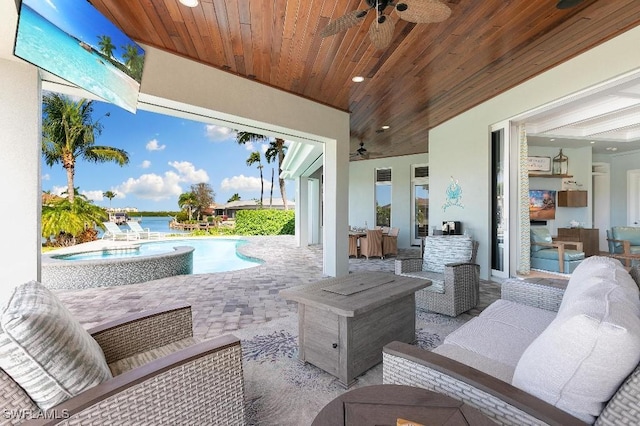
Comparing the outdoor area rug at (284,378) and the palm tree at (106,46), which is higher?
the palm tree at (106,46)

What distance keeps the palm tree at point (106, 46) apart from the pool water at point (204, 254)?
4.36m

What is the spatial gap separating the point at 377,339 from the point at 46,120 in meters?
14.1

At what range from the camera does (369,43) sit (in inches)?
134

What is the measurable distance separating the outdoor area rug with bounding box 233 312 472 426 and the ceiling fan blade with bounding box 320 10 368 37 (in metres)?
2.82

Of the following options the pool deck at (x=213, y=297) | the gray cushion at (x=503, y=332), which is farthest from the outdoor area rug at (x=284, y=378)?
the gray cushion at (x=503, y=332)

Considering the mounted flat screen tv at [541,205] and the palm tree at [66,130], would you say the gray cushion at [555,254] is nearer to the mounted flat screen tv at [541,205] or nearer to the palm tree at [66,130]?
the mounted flat screen tv at [541,205]

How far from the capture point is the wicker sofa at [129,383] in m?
0.95

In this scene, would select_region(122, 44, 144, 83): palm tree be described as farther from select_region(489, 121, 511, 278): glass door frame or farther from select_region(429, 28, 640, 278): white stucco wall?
select_region(489, 121, 511, 278): glass door frame

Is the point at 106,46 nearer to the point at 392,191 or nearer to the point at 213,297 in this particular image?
the point at 213,297

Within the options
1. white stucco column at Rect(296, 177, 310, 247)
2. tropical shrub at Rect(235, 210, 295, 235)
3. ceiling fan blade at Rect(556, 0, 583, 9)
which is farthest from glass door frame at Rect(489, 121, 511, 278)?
tropical shrub at Rect(235, 210, 295, 235)

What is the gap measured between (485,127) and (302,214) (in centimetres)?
649

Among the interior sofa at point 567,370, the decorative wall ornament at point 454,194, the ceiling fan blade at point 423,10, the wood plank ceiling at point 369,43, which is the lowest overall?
the interior sofa at point 567,370

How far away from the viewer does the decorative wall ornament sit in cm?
599

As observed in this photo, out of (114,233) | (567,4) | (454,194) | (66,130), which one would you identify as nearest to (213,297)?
(454,194)
